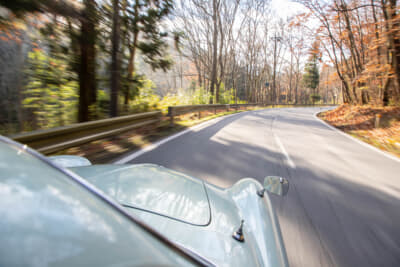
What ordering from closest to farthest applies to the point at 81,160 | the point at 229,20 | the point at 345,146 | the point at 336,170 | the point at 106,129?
the point at 81,160 → the point at 336,170 → the point at 106,129 → the point at 345,146 → the point at 229,20

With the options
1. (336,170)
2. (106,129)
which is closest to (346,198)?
(336,170)

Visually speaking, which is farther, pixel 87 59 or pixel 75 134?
pixel 87 59

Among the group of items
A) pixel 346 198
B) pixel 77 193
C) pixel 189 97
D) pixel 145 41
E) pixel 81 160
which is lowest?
pixel 346 198

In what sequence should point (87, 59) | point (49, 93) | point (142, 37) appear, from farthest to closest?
point (142, 37), point (87, 59), point (49, 93)

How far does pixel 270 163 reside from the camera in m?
4.73

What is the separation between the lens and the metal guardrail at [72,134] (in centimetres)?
351

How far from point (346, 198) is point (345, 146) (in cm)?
429

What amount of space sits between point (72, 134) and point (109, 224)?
4.18 meters

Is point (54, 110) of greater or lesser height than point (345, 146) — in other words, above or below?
above

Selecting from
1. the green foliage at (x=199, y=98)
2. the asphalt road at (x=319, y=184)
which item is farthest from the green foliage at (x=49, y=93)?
the green foliage at (x=199, y=98)

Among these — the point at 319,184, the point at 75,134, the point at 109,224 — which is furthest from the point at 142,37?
the point at 109,224

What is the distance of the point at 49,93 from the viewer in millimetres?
6816

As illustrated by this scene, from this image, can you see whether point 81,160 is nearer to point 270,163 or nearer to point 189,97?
point 270,163

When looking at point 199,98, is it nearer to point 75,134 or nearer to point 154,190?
point 75,134
